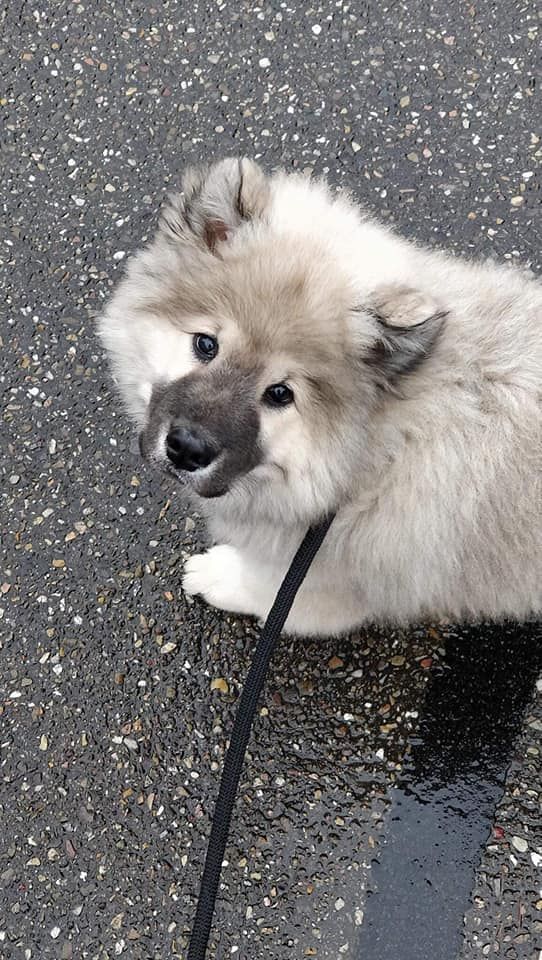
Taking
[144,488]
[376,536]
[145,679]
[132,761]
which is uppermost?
[376,536]

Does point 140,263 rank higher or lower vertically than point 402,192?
lower

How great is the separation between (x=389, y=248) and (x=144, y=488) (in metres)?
1.30

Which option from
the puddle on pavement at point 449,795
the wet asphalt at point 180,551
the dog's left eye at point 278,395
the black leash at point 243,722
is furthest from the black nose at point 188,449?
the puddle on pavement at point 449,795

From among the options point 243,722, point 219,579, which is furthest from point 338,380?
point 219,579

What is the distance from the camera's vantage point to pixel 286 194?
2031 mm

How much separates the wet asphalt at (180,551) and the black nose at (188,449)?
1024 millimetres

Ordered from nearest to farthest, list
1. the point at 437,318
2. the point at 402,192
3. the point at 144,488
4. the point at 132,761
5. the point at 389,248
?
the point at 437,318 → the point at 389,248 → the point at 132,761 → the point at 144,488 → the point at 402,192

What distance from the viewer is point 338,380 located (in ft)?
5.95

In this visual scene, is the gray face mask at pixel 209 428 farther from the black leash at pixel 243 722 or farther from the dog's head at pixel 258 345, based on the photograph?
the black leash at pixel 243 722

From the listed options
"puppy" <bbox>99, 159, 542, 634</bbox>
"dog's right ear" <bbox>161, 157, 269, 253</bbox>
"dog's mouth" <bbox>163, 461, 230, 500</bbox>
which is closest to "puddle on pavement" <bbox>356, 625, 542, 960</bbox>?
"puppy" <bbox>99, 159, 542, 634</bbox>

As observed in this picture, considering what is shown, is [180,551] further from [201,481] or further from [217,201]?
[217,201]

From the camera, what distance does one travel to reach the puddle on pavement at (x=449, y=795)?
2344mm

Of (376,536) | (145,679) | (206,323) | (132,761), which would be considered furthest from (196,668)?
(206,323)

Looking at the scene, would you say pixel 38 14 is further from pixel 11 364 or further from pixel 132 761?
pixel 132 761
